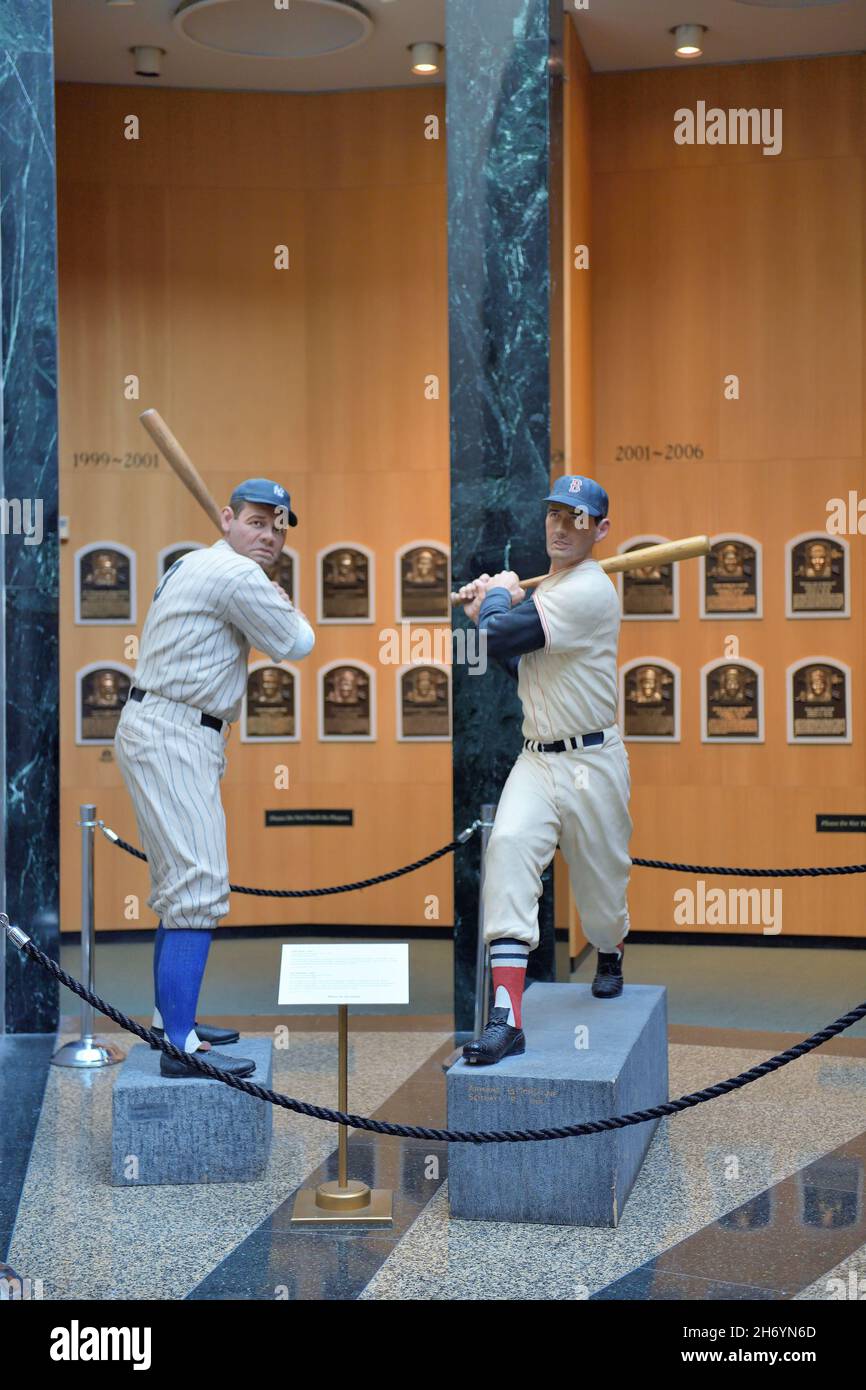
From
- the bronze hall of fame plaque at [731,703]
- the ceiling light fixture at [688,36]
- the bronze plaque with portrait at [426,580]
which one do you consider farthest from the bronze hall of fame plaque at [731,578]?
the ceiling light fixture at [688,36]

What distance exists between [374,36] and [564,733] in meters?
4.87

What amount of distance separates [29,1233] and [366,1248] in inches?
38.2

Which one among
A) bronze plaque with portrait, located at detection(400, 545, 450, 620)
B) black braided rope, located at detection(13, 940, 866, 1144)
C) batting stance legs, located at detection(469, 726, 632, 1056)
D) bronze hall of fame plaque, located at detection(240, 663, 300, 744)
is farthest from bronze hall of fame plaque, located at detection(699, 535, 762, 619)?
black braided rope, located at detection(13, 940, 866, 1144)

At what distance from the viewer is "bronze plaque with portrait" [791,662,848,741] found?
8633mm

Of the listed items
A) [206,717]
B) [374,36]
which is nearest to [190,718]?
[206,717]

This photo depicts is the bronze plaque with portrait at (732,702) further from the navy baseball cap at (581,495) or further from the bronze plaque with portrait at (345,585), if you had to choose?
the navy baseball cap at (581,495)

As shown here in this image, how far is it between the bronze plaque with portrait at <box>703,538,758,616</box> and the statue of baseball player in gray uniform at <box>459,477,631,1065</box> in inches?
146

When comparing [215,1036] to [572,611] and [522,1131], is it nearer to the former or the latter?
[522,1131]

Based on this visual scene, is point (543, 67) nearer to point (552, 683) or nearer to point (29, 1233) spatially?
point (552, 683)

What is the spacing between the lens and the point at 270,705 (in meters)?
9.08

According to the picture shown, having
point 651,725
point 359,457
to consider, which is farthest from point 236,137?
point 651,725

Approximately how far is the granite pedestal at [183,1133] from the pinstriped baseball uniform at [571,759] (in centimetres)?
99

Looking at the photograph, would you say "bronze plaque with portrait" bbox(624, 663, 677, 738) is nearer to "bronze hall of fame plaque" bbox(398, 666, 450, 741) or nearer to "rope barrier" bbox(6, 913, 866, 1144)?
"bronze hall of fame plaque" bbox(398, 666, 450, 741)

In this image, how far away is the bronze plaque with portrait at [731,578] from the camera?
8703 mm
